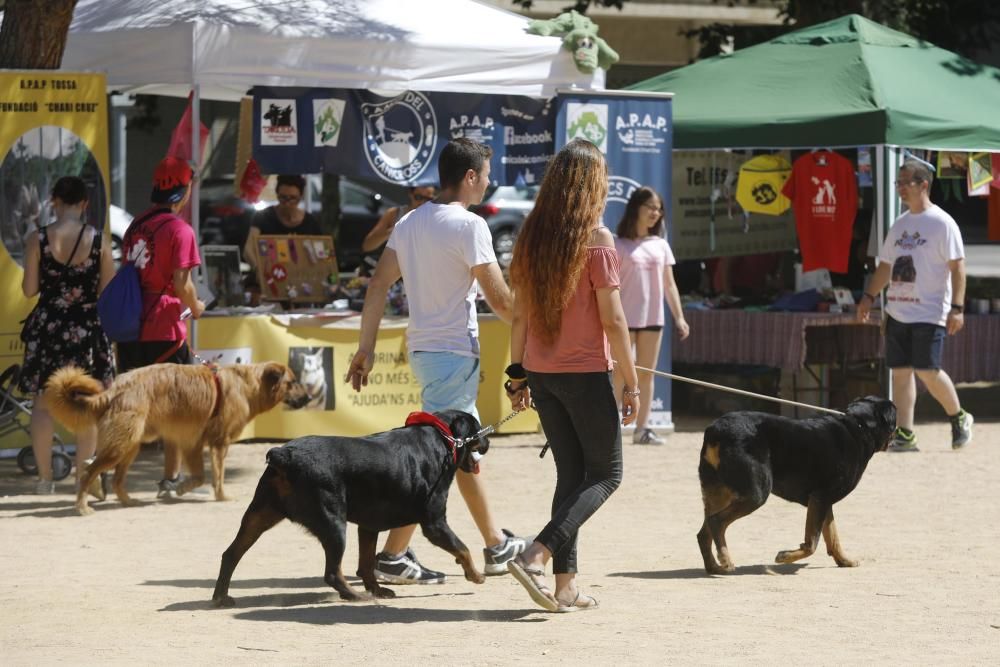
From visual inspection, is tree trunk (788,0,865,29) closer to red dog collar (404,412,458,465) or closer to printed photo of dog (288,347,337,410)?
printed photo of dog (288,347,337,410)

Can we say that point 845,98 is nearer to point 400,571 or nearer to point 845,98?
point 845,98

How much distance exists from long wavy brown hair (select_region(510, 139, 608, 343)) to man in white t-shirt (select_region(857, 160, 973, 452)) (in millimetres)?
5605

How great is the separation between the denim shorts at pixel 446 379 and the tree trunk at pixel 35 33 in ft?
15.4

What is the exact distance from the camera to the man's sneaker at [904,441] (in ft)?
37.6

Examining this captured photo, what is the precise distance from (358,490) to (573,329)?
110cm

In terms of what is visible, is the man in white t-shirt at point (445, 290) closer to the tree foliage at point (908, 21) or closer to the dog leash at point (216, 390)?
the dog leash at point (216, 390)

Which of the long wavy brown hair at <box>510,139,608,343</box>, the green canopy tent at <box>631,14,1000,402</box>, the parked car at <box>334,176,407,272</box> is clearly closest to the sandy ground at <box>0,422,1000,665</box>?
the long wavy brown hair at <box>510,139,608,343</box>

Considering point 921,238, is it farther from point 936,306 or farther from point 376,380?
Answer: point 376,380

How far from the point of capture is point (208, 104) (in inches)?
900

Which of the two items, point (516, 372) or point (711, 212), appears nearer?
point (516, 372)

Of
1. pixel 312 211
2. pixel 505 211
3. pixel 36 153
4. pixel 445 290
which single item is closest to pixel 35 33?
pixel 36 153

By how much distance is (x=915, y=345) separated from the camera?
11203mm

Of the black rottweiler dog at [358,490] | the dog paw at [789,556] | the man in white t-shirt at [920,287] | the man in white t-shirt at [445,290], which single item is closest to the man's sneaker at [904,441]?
the man in white t-shirt at [920,287]

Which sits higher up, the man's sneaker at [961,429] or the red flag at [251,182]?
the red flag at [251,182]
